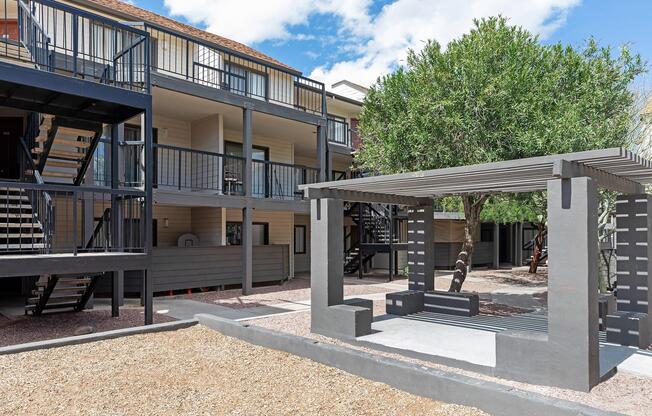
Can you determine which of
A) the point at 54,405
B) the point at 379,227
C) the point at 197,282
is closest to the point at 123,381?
the point at 54,405

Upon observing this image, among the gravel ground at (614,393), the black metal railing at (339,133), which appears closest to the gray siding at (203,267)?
the black metal railing at (339,133)

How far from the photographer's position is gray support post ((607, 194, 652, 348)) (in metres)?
6.55

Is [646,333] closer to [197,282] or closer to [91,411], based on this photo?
[91,411]

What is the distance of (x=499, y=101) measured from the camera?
29.7 feet

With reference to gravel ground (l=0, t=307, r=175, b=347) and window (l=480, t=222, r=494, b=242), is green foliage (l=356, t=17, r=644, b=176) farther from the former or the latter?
window (l=480, t=222, r=494, b=242)

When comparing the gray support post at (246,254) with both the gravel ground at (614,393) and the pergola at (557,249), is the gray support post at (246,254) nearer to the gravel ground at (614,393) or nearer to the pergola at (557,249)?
the pergola at (557,249)

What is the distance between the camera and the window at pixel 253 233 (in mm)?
16394

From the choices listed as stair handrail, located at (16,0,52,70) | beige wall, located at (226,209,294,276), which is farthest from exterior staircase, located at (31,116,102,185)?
beige wall, located at (226,209,294,276)

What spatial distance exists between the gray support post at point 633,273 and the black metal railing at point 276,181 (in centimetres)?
984

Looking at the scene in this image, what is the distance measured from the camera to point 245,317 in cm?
953

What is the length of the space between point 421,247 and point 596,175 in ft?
14.7

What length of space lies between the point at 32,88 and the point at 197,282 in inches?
270

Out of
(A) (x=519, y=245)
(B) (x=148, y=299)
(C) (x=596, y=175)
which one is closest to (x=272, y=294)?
(B) (x=148, y=299)

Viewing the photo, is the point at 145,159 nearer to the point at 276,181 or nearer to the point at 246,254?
the point at 246,254
